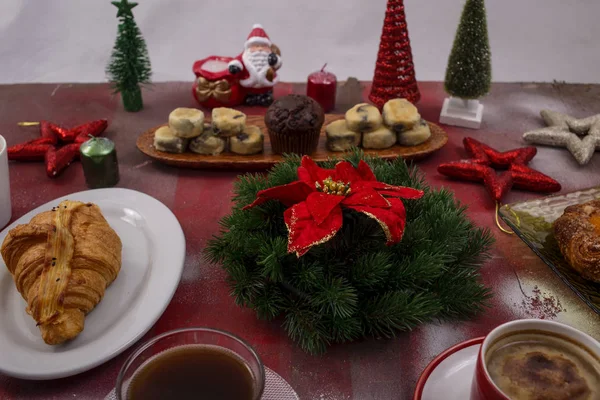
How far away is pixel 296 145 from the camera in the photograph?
148cm

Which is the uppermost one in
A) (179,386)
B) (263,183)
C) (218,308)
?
(263,183)

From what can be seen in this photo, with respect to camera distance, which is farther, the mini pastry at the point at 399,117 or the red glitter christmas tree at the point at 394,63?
the red glitter christmas tree at the point at 394,63

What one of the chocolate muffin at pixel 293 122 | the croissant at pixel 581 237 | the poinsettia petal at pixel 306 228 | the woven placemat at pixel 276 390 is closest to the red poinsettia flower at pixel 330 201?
the poinsettia petal at pixel 306 228

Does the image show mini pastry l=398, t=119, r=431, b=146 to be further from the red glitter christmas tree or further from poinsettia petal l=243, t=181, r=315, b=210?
poinsettia petal l=243, t=181, r=315, b=210

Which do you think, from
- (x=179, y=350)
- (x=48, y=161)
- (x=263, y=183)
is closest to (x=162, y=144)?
(x=48, y=161)

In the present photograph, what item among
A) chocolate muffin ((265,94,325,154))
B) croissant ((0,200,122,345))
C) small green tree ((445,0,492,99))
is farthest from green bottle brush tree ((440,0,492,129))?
croissant ((0,200,122,345))

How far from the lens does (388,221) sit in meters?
0.93

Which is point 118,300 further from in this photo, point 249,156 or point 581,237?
point 581,237

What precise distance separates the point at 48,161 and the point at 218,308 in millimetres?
631

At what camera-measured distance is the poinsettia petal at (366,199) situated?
0.95 metres

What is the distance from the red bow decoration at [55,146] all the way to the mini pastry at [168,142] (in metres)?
0.17

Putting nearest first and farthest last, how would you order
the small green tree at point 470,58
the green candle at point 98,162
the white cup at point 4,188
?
the white cup at point 4,188 → the green candle at point 98,162 → the small green tree at point 470,58

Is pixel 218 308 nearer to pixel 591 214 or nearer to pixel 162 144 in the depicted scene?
pixel 162 144

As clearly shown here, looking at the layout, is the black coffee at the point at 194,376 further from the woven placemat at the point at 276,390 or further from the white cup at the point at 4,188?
the white cup at the point at 4,188
